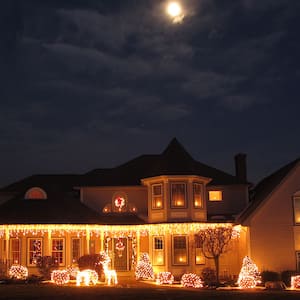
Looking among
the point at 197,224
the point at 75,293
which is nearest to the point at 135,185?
the point at 197,224

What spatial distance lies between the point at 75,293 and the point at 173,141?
50.7 feet

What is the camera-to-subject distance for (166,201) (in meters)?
34.3

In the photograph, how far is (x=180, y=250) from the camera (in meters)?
34.3

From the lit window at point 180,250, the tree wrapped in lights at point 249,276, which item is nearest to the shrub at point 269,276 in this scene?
the tree wrapped in lights at point 249,276

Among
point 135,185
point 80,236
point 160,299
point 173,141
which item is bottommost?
point 160,299

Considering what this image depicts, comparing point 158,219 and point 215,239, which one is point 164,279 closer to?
point 215,239

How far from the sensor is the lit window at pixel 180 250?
112 ft

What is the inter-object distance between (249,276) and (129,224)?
29.6 feet

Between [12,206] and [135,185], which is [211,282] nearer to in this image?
[135,185]

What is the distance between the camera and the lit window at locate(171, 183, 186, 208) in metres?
34.4

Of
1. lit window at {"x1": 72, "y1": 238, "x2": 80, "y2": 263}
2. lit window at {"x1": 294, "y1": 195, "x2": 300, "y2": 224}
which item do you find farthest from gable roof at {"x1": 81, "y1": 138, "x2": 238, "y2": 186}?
lit window at {"x1": 294, "y1": 195, "x2": 300, "y2": 224}

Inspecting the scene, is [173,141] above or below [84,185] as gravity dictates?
above

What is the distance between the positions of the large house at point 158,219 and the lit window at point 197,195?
0.06m

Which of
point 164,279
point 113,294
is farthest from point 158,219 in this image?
point 113,294
